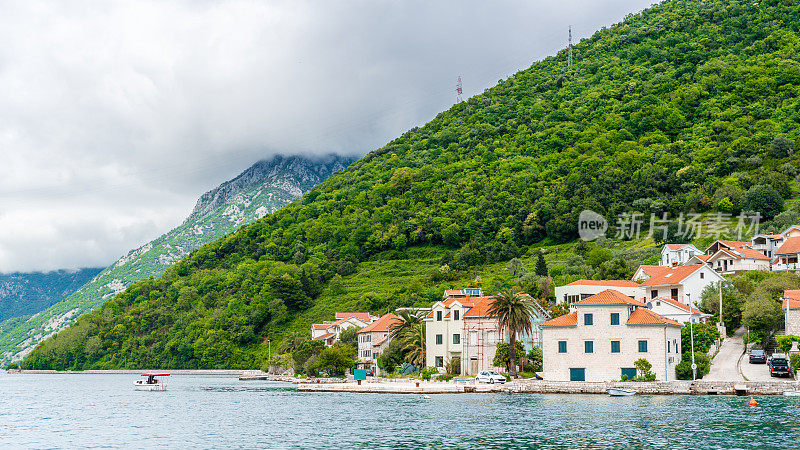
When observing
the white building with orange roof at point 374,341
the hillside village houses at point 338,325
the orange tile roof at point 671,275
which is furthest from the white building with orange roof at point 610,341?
the hillside village houses at point 338,325

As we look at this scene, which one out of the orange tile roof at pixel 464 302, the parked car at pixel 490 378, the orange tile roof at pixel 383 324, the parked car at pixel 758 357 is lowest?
the parked car at pixel 490 378

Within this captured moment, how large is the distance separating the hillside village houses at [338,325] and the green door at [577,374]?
50699 millimetres

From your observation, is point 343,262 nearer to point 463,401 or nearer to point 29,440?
point 463,401

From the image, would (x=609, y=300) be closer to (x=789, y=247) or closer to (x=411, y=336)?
(x=411, y=336)

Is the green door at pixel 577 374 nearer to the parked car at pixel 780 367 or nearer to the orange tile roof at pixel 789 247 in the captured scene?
the parked car at pixel 780 367

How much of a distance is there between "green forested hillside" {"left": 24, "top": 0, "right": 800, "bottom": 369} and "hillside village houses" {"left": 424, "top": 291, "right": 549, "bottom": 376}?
112 ft

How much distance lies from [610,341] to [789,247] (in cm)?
4277

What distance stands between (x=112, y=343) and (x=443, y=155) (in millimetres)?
88826

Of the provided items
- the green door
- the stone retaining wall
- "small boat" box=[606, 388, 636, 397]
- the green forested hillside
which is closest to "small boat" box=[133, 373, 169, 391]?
the green forested hillside

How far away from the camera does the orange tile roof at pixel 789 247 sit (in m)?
95.9

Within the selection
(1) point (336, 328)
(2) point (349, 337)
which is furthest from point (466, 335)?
(1) point (336, 328)

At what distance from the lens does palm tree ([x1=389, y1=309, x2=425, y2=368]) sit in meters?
89.5

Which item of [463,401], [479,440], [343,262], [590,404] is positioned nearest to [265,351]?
[343,262]

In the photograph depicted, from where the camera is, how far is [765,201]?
11962cm
